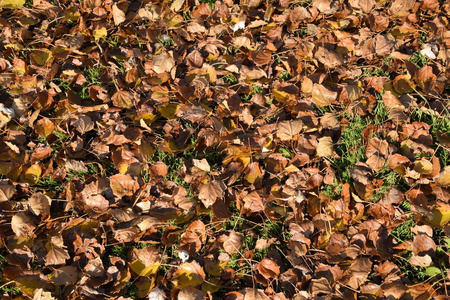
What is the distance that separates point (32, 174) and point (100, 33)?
3.25 feet

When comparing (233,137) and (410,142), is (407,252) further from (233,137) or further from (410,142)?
(233,137)

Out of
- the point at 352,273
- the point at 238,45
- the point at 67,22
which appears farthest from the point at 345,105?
the point at 67,22

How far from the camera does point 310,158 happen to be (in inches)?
82.1

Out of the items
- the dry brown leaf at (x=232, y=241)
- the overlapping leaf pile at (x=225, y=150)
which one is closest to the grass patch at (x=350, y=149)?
the overlapping leaf pile at (x=225, y=150)

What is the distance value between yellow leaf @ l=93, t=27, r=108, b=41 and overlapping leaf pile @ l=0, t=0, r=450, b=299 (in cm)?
2

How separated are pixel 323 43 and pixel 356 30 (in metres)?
0.26

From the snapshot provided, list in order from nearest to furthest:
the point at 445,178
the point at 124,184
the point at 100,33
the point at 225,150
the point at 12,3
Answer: the point at 445,178
the point at 124,184
the point at 225,150
the point at 100,33
the point at 12,3

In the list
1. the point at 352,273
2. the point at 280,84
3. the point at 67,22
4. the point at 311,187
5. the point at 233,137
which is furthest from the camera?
the point at 67,22

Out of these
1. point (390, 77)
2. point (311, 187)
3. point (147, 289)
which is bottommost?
point (147, 289)

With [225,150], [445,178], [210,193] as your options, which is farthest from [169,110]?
[445,178]

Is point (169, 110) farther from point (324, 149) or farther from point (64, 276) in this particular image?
point (64, 276)

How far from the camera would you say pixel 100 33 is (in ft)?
8.68

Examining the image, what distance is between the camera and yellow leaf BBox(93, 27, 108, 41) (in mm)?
2637

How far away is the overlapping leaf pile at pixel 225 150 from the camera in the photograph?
1771 millimetres
